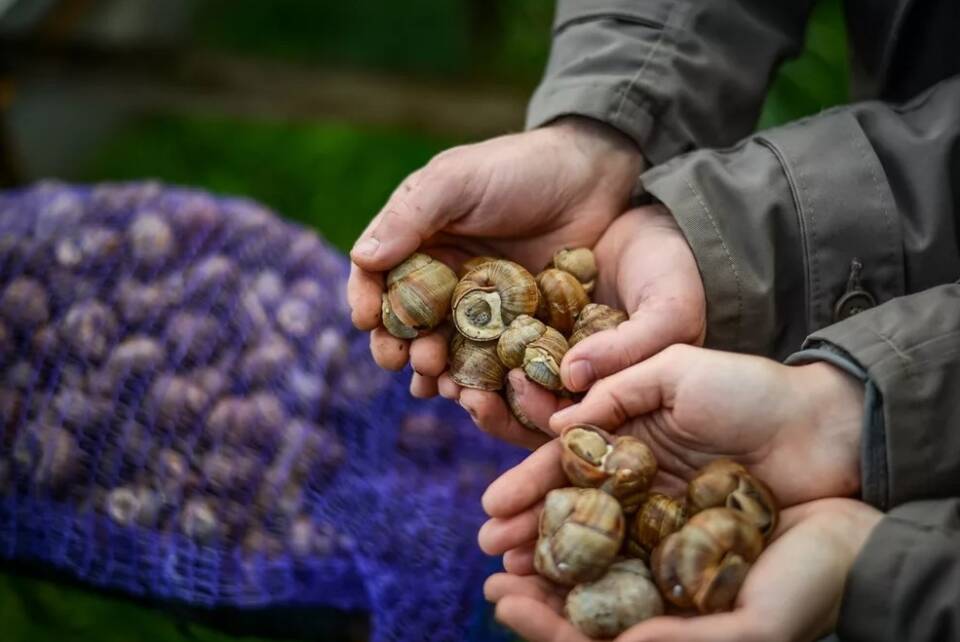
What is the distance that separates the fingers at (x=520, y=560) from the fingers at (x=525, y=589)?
0.10ft

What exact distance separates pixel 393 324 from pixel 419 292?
0.25ft

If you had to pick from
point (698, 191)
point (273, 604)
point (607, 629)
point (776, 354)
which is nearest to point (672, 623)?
point (607, 629)

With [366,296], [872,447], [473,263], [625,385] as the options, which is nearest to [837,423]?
[872,447]

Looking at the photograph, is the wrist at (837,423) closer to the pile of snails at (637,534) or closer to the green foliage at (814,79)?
the pile of snails at (637,534)

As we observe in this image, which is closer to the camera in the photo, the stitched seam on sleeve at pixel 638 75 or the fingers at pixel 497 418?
the fingers at pixel 497 418

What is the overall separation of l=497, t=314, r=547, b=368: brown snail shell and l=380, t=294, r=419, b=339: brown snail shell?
0.49 ft

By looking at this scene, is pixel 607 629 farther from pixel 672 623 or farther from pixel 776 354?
pixel 776 354

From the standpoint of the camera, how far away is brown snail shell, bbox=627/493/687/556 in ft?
4.32

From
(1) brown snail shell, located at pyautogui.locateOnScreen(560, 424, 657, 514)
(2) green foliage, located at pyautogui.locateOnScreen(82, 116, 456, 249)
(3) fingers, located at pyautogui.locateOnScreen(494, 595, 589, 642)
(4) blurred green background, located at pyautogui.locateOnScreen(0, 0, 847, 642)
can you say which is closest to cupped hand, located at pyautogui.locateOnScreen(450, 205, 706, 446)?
(1) brown snail shell, located at pyautogui.locateOnScreen(560, 424, 657, 514)

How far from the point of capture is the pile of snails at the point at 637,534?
1229 mm

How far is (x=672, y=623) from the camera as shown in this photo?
3.82 ft

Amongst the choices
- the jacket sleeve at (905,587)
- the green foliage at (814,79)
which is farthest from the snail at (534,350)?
the green foliage at (814,79)

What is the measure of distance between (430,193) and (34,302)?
978 mm

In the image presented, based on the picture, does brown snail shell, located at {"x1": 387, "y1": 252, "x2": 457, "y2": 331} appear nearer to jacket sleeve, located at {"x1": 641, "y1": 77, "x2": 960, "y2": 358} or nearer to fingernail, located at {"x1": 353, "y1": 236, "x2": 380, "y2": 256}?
fingernail, located at {"x1": 353, "y1": 236, "x2": 380, "y2": 256}
